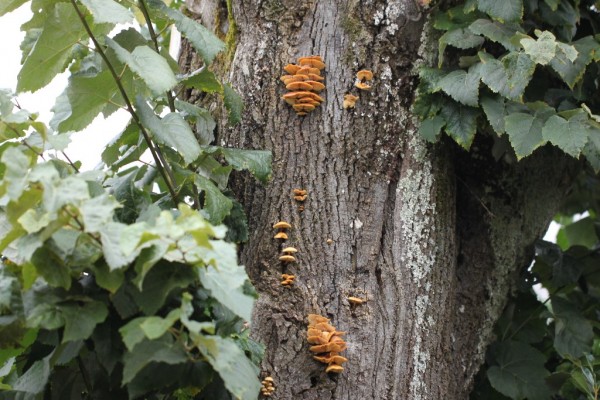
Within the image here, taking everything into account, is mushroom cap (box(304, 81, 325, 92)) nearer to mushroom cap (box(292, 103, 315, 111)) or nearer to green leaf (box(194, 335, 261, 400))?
mushroom cap (box(292, 103, 315, 111))

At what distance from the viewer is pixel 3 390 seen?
165cm

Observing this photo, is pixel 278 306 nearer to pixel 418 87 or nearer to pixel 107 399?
pixel 107 399

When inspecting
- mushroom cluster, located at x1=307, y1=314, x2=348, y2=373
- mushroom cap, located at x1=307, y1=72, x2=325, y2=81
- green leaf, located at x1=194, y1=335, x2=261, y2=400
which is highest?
mushroom cap, located at x1=307, y1=72, x2=325, y2=81

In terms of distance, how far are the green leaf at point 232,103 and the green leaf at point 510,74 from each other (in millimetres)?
623

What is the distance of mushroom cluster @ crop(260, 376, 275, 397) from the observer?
71.1 inches

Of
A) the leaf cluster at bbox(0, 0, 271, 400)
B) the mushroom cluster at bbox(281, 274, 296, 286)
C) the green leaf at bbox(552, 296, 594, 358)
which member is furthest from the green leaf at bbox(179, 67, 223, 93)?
the green leaf at bbox(552, 296, 594, 358)

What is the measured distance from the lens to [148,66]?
1.63 m

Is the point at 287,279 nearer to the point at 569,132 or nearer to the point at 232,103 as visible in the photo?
the point at 232,103

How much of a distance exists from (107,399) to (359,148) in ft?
2.81

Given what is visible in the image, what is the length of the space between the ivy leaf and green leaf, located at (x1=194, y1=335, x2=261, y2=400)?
108 cm

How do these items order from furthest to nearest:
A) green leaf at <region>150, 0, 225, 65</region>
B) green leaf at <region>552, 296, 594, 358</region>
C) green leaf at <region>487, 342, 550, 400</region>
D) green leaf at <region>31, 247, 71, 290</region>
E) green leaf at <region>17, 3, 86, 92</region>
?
green leaf at <region>552, 296, 594, 358</region> < green leaf at <region>487, 342, 550, 400</region> < green leaf at <region>150, 0, 225, 65</region> < green leaf at <region>17, 3, 86, 92</region> < green leaf at <region>31, 247, 71, 290</region>

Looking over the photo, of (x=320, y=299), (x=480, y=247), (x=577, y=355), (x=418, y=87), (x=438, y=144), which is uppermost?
(x=418, y=87)

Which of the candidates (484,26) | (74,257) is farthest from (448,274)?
(74,257)

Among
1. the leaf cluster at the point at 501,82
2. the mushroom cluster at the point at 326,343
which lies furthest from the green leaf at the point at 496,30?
the mushroom cluster at the point at 326,343
